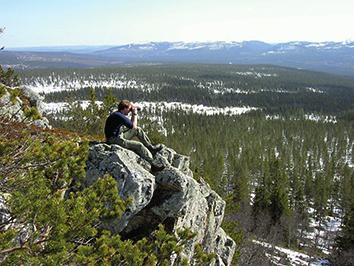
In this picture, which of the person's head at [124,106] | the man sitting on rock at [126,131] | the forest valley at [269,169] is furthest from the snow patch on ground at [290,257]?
the person's head at [124,106]

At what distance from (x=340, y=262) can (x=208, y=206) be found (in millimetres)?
32110

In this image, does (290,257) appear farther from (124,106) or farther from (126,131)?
(124,106)

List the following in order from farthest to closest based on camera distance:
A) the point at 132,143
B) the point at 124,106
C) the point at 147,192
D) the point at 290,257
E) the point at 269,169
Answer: the point at 269,169
the point at 290,257
the point at 132,143
the point at 124,106
the point at 147,192

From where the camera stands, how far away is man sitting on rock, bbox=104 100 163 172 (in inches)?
515

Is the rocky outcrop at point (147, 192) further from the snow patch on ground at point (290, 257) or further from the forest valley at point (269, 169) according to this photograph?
the snow patch on ground at point (290, 257)

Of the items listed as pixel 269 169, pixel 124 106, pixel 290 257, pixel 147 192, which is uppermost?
pixel 124 106

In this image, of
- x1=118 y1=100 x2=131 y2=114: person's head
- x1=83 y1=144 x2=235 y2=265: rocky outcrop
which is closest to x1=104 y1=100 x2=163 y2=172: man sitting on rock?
x1=118 y1=100 x2=131 y2=114: person's head

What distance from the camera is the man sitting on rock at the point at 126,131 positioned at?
13.1 meters

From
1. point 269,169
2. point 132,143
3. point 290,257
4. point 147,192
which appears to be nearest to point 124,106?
point 132,143

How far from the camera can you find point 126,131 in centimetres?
1415

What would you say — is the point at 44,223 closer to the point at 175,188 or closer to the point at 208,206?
the point at 175,188

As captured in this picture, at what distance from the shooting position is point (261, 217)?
5400cm

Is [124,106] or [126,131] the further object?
[126,131]

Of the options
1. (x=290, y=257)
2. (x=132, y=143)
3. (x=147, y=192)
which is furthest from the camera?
(x=290, y=257)
